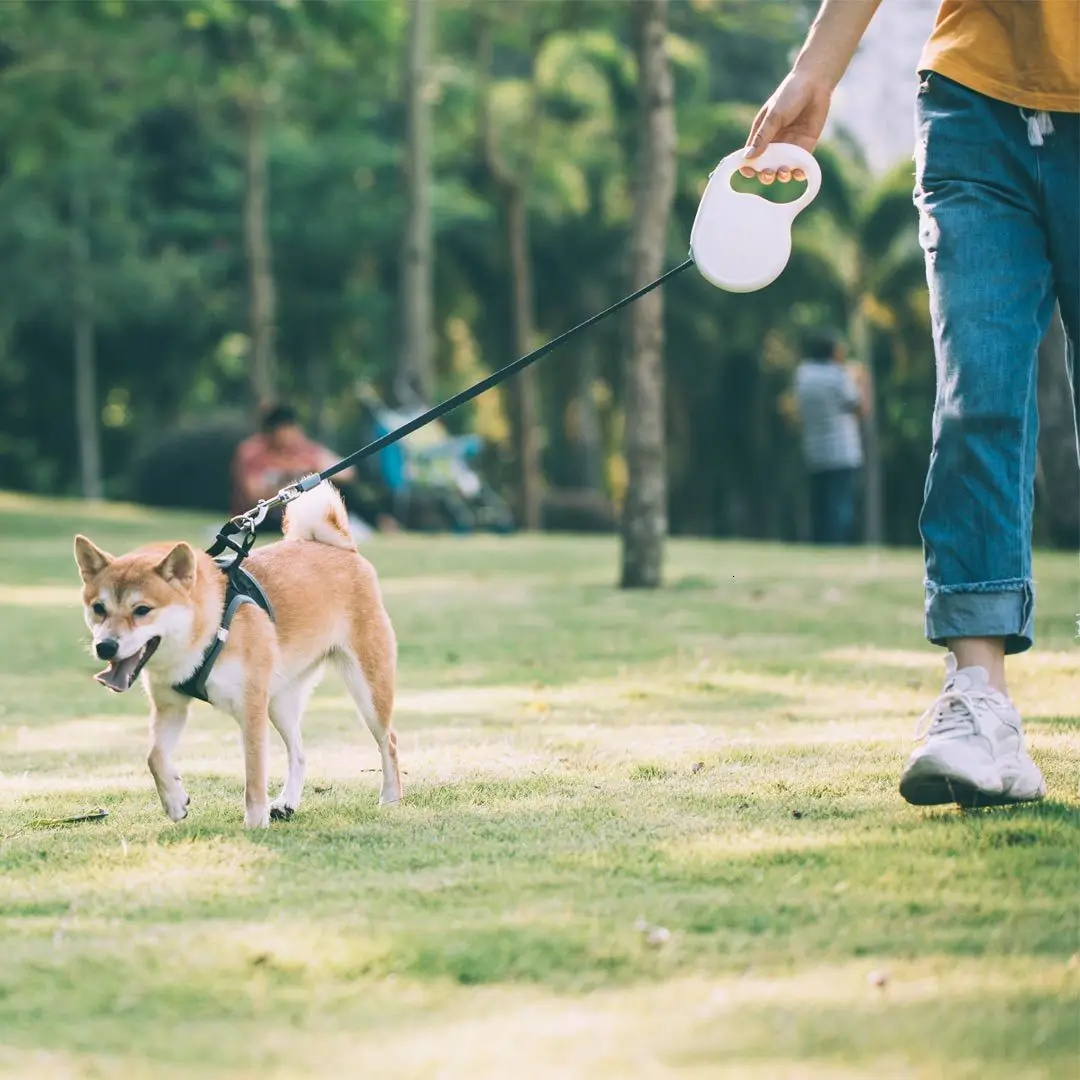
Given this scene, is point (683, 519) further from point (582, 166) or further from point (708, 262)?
point (708, 262)

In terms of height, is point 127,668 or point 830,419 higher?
point 830,419

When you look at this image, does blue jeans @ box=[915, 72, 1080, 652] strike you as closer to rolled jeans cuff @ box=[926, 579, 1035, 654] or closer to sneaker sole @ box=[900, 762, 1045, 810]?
rolled jeans cuff @ box=[926, 579, 1035, 654]

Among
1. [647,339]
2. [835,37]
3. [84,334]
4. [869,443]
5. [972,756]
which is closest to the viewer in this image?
[972,756]

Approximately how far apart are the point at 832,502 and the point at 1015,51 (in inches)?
497

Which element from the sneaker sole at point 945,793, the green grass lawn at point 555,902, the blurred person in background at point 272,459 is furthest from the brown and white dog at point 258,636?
the blurred person in background at point 272,459

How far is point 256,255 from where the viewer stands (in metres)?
24.2

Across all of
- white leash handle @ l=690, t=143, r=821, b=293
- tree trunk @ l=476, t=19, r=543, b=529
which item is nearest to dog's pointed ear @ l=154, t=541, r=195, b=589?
white leash handle @ l=690, t=143, r=821, b=293

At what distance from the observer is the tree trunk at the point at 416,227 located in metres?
23.6

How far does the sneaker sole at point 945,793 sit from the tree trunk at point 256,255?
20.4 m

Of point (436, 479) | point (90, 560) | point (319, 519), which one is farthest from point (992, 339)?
point (436, 479)

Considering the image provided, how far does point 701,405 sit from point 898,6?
73.8 ft

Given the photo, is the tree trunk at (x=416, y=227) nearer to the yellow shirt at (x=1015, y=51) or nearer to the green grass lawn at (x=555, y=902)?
the green grass lawn at (x=555, y=902)

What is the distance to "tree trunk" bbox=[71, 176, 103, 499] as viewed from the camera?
113 feet

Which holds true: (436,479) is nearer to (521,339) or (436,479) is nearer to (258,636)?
(521,339)
